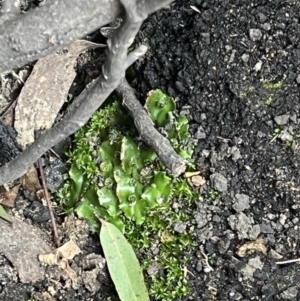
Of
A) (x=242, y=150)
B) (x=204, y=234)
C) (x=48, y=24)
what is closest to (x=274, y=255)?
(x=204, y=234)

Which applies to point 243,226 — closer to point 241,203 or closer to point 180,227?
point 241,203

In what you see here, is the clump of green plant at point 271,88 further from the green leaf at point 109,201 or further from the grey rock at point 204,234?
the green leaf at point 109,201

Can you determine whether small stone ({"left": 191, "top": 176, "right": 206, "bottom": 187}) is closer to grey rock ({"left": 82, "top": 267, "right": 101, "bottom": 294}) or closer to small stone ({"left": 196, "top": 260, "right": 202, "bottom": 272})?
small stone ({"left": 196, "top": 260, "right": 202, "bottom": 272})

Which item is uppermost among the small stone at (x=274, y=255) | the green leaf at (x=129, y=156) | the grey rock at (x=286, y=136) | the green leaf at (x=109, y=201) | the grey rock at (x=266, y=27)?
the grey rock at (x=266, y=27)

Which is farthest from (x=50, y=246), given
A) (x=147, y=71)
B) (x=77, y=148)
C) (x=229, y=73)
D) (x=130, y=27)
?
(x=130, y=27)

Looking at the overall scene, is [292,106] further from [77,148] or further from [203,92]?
[77,148]

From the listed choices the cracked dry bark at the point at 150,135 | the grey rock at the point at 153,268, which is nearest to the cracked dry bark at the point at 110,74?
the cracked dry bark at the point at 150,135

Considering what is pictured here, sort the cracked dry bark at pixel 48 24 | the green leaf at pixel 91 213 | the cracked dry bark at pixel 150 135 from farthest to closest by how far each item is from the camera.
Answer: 1. the green leaf at pixel 91 213
2. the cracked dry bark at pixel 150 135
3. the cracked dry bark at pixel 48 24

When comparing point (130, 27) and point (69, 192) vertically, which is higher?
point (130, 27)
